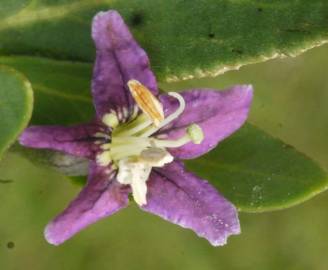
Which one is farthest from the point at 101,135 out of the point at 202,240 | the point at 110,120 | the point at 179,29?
the point at 202,240

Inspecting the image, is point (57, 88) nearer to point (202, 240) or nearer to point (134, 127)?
point (134, 127)

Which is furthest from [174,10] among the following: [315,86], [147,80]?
[315,86]

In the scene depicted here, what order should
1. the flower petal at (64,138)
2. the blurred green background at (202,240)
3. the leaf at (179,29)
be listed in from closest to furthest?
the flower petal at (64,138)
the leaf at (179,29)
the blurred green background at (202,240)

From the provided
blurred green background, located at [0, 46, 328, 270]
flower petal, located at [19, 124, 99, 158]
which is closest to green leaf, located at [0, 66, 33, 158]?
flower petal, located at [19, 124, 99, 158]

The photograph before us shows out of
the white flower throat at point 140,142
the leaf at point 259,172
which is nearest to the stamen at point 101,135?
the white flower throat at point 140,142

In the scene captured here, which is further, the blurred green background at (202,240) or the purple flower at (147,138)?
the blurred green background at (202,240)

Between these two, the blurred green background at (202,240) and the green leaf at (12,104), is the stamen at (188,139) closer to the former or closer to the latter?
the green leaf at (12,104)

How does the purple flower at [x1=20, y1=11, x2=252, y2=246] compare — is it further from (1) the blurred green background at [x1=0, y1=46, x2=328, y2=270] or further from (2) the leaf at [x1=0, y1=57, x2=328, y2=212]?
(1) the blurred green background at [x1=0, y1=46, x2=328, y2=270]
